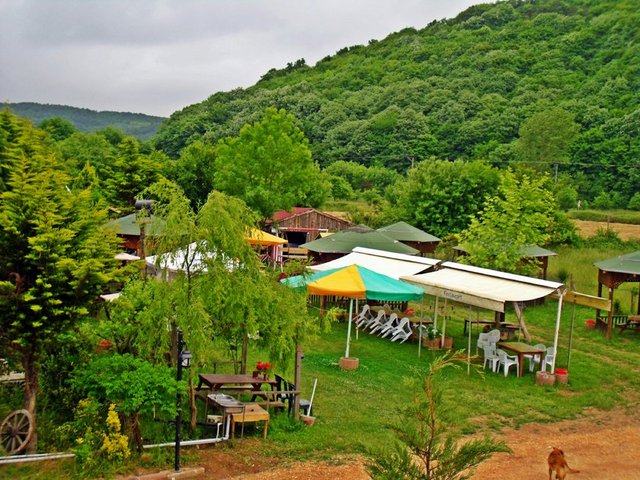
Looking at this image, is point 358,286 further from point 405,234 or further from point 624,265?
point 405,234

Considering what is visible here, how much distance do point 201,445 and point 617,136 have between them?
60133mm

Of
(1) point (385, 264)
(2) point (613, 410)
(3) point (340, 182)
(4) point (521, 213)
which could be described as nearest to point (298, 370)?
(2) point (613, 410)

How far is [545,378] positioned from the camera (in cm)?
1455

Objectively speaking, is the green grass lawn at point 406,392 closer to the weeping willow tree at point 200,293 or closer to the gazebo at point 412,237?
the weeping willow tree at point 200,293

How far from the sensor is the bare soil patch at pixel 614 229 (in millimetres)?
39281

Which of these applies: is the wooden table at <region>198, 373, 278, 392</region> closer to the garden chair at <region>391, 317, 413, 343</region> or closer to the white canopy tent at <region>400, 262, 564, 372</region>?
the white canopy tent at <region>400, 262, 564, 372</region>

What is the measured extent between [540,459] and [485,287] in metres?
5.53

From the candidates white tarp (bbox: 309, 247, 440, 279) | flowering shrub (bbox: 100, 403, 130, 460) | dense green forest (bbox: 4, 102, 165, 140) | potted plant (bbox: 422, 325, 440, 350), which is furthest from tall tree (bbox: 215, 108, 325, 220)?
dense green forest (bbox: 4, 102, 165, 140)

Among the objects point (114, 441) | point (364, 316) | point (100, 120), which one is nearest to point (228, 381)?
point (114, 441)

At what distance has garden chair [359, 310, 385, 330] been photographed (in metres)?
19.0

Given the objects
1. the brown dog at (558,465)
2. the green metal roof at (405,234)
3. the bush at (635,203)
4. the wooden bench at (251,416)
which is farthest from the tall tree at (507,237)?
the bush at (635,203)

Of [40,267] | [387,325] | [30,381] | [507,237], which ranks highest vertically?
[507,237]

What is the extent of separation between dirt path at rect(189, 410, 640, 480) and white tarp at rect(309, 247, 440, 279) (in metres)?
6.84

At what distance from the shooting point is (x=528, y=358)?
16438 millimetres
